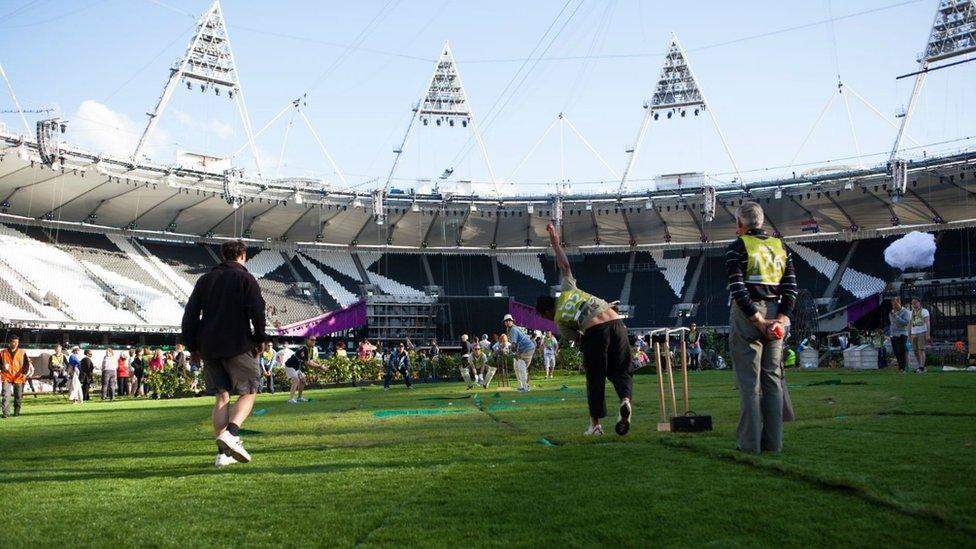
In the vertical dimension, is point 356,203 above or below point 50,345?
above

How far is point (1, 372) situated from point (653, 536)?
54.1 feet

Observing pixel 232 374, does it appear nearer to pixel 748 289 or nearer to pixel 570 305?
pixel 570 305

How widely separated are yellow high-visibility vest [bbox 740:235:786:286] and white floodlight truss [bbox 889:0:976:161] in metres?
47.5

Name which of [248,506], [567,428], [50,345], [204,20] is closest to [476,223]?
[204,20]

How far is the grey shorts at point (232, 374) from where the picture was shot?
697 centimetres

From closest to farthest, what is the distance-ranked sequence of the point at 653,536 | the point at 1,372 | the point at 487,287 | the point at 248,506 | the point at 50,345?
the point at 653,536 < the point at 248,506 < the point at 1,372 < the point at 50,345 < the point at 487,287

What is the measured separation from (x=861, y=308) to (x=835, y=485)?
46314 mm

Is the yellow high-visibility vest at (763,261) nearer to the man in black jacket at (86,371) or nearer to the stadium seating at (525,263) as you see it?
the man in black jacket at (86,371)

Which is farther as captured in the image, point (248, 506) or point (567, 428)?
point (567, 428)

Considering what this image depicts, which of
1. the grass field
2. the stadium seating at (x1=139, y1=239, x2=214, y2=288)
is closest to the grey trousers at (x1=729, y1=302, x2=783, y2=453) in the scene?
the grass field

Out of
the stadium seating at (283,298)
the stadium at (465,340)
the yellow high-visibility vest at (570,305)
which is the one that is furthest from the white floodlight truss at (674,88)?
the yellow high-visibility vest at (570,305)

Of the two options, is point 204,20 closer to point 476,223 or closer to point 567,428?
point 476,223

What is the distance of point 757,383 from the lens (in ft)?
20.1

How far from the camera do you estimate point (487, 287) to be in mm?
58094
